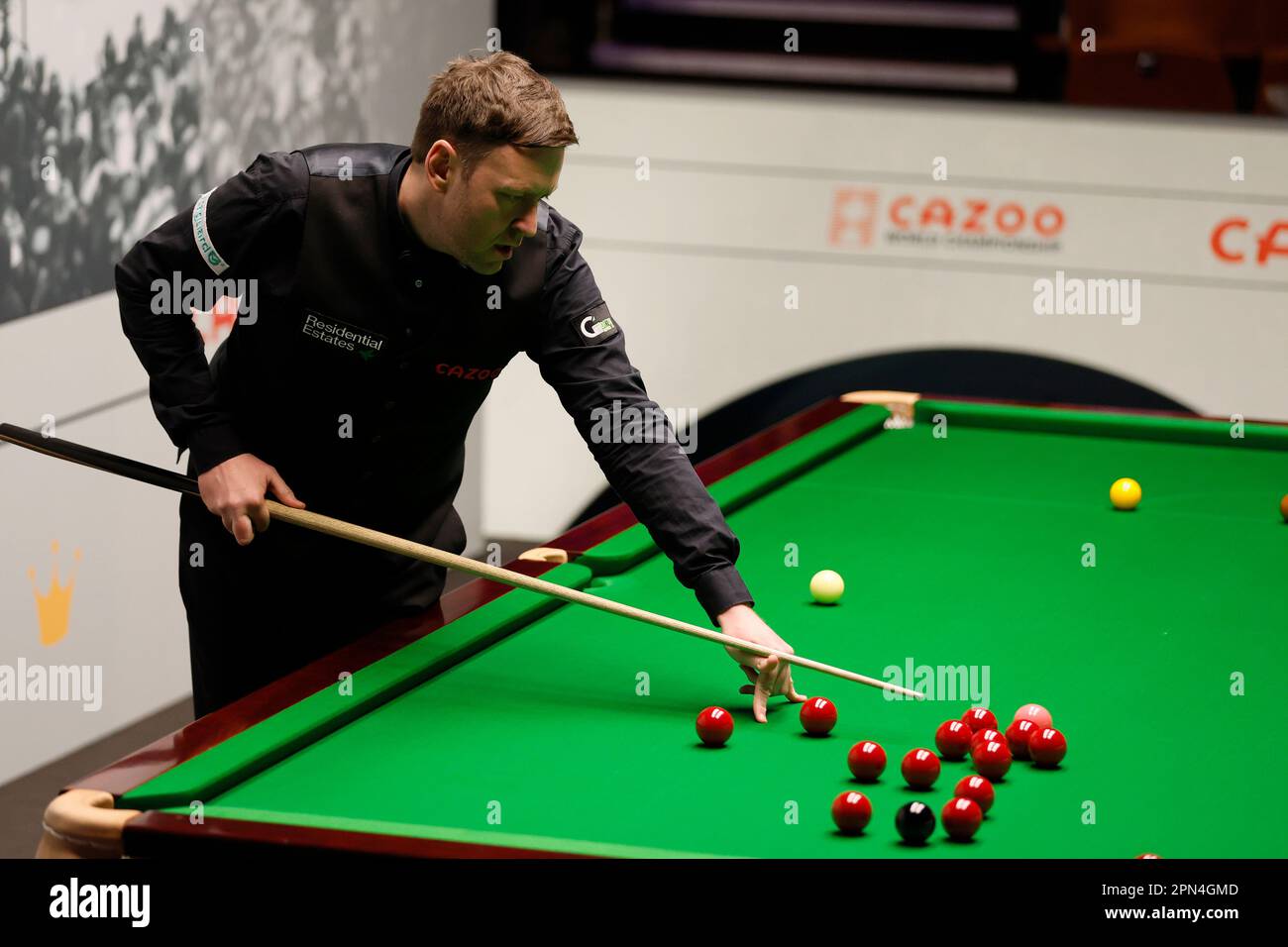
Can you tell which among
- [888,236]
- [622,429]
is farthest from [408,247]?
[888,236]

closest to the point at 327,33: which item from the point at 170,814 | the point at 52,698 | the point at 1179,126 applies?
the point at 52,698

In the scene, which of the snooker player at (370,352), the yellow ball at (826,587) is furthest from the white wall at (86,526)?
the yellow ball at (826,587)

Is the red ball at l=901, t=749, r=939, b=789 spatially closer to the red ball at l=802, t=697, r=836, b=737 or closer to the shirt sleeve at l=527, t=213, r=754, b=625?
the red ball at l=802, t=697, r=836, b=737

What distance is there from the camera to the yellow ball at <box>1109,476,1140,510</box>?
348 centimetres

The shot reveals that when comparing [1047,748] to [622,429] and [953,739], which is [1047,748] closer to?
[953,739]

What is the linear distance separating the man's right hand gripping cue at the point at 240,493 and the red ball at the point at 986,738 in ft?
3.40

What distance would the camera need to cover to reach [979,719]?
7.29 ft

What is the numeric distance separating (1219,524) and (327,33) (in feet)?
9.81

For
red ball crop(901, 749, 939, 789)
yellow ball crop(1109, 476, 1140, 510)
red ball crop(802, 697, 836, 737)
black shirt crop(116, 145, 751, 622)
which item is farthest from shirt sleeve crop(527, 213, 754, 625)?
Answer: yellow ball crop(1109, 476, 1140, 510)

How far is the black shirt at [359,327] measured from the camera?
8.55 ft

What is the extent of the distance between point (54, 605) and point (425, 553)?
192 centimetres

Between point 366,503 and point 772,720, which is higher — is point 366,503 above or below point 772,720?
above

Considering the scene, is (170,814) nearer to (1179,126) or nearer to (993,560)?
(993,560)

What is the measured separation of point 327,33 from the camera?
5164mm
